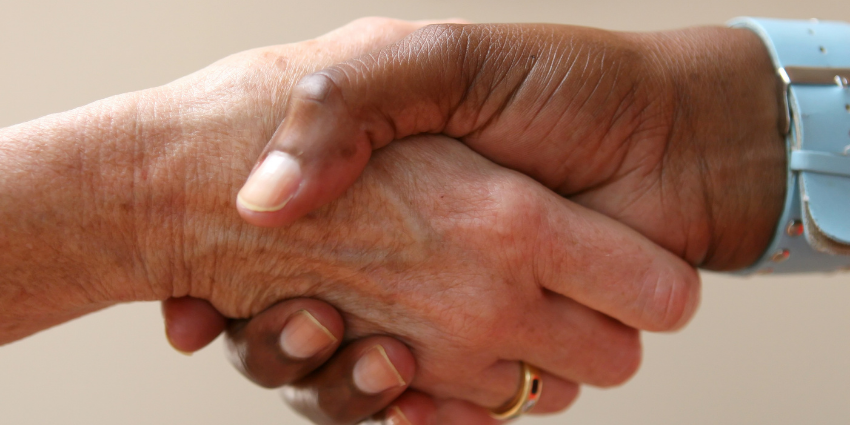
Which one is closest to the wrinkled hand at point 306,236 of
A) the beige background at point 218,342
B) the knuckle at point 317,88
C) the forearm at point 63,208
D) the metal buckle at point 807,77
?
the forearm at point 63,208

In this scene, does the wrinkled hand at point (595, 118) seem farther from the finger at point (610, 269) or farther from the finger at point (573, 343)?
the finger at point (573, 343)

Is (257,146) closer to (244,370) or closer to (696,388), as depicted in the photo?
(244,370)

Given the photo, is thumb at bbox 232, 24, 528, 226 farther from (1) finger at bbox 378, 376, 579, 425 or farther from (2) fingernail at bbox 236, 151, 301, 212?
(1) finger at bbox 378, 376, 579, 425

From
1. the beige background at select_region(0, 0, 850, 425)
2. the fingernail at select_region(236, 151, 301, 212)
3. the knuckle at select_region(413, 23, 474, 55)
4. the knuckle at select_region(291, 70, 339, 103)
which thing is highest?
the knuckle at select_region(413, 23, 474, 55)

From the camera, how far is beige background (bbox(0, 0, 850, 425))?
1495mm

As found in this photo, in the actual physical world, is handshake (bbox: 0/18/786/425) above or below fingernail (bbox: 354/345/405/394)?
above

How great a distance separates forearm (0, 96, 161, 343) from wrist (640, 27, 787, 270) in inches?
30.6

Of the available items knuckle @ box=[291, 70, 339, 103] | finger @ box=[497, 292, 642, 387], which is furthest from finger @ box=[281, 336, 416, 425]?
knuckle @ box=[291, 70, 339, 103]

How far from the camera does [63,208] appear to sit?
0.76m

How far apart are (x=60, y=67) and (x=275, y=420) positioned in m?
1.07

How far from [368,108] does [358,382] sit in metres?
0.44

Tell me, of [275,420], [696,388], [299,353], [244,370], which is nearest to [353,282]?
[299,353]

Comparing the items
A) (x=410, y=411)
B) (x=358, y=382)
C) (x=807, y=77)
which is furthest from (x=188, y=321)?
(x=807, y=77)

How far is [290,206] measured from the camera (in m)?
0.69
